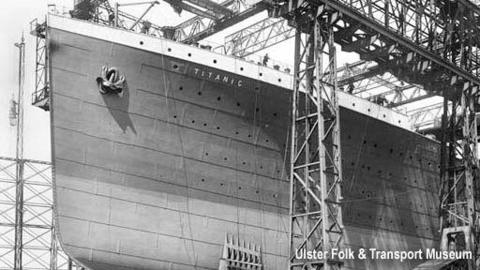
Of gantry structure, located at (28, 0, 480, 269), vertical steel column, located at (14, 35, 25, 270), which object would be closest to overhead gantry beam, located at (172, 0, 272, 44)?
gantry structure, located at (28, 0, 480, 269)

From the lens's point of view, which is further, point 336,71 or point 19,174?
point 19,174

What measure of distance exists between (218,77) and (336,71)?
3.05 meters

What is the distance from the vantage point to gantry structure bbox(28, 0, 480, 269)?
1554 centimetres

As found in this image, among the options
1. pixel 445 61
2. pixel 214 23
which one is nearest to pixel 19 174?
pixel 214 23

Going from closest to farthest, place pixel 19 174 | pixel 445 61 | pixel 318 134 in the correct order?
1. pixel 318 134
2. pixel 445 61
3. pixel 19 174

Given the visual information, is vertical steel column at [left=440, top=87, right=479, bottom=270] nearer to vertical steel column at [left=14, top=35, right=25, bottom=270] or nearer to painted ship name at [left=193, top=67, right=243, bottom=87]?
painted ship name at [left=193, top=67, right=243, bottom=87]

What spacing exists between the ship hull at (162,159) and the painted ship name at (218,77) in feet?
0.10

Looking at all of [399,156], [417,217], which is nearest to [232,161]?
[399,156]

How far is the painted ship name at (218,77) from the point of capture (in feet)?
54.2

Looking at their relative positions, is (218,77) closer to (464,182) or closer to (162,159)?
(162,159)

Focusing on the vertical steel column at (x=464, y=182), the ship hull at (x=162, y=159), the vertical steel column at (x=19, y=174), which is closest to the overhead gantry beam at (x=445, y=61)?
the vertical steel column at (x=464, y=182)

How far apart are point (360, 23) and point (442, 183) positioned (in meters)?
6.93

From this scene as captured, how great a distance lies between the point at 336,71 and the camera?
1603cm

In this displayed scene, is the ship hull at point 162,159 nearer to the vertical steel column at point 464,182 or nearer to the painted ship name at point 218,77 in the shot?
the painted ship name at point 218,77
